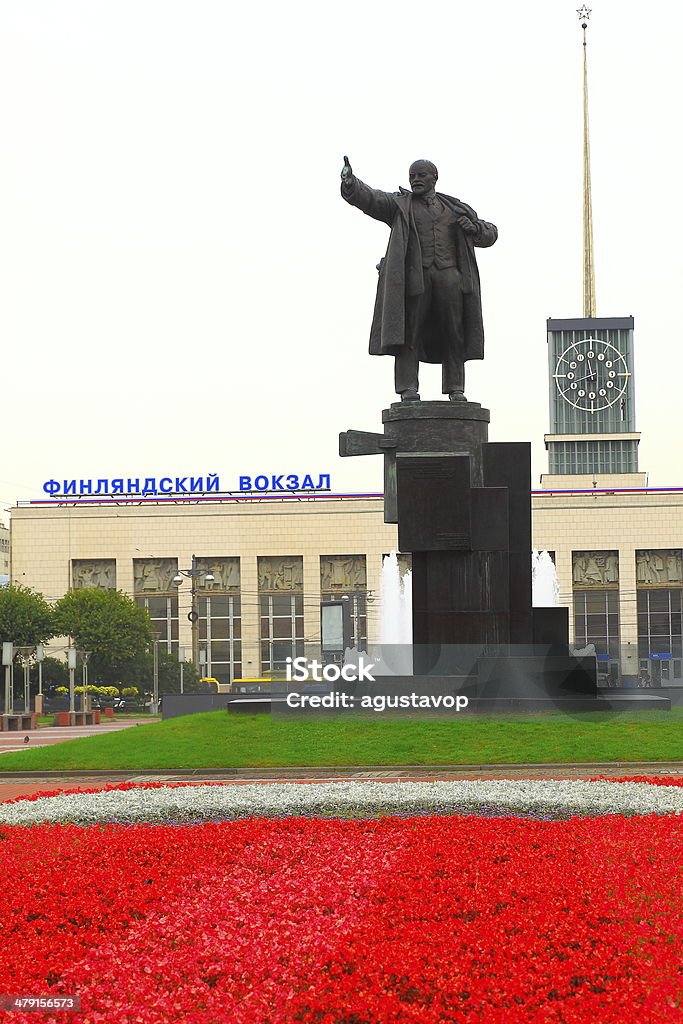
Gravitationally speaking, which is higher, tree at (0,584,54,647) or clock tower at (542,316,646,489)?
clock tower at (542,316,646,489)

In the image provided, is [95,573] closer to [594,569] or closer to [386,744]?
[594,569]

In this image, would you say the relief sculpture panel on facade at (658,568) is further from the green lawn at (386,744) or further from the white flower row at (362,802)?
the white flower row at (362,802)

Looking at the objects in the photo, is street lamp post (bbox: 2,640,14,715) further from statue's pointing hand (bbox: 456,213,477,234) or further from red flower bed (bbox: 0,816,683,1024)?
red flower bed (bbox: 0,816,683,1024)

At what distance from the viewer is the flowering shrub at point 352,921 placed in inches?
292

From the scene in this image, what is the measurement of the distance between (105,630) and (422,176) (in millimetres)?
55197

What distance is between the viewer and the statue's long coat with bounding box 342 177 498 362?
24.3m

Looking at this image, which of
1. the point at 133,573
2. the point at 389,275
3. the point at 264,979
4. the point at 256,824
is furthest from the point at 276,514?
the point at 264,979

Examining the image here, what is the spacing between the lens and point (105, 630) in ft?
251

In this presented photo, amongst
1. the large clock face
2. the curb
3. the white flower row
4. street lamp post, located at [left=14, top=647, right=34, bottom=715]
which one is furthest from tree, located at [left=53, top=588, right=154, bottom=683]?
the white flower row

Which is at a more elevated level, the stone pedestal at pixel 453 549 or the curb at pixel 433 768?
the stone pedestal at pixel 453 549

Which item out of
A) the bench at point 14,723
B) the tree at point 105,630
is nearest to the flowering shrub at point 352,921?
the bench at point 14,723

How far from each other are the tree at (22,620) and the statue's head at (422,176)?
53786 mm

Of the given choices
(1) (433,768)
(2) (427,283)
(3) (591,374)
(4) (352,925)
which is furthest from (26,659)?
(3) (591,374)

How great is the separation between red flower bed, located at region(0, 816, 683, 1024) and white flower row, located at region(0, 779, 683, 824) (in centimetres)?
178
